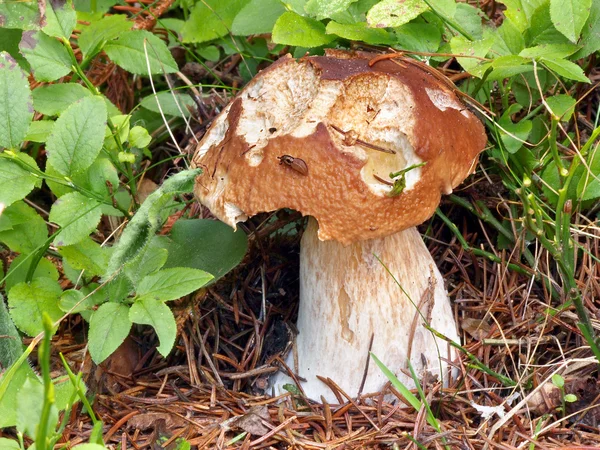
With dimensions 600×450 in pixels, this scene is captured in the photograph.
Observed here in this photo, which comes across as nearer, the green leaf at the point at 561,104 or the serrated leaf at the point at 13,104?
the serrated leaf at the point at 13,104

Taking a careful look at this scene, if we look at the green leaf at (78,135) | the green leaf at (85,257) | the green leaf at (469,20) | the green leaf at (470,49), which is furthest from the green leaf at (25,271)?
the green leaf at (469,20)

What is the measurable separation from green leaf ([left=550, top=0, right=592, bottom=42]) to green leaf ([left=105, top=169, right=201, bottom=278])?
3.99ft

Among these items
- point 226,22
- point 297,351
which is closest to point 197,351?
point 297,351

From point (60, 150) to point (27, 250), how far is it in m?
0.43

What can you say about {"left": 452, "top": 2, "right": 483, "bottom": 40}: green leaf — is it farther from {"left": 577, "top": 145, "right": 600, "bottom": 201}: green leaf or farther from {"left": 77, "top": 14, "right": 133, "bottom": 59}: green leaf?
{"left": 77, "top": 14, "right": 133, "bottom": 59}: green leaf

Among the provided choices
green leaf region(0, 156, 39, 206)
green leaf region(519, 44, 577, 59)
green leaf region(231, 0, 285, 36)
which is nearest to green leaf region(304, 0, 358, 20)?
green leaf region(231, 0, 285, 36)

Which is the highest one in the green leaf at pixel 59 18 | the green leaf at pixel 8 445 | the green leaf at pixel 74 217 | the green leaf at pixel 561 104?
the green leaf at pixel 59 18

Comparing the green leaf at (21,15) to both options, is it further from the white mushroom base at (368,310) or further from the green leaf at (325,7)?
the white mushroom base at (368,310)

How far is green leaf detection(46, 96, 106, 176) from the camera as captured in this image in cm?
189

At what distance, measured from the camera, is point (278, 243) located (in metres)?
2.60

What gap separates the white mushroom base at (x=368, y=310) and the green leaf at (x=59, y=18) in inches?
39.7

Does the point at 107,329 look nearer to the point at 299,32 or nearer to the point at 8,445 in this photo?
the point at 8,445

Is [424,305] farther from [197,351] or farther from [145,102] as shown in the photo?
[145,102]

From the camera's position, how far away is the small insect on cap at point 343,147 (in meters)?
1.74
